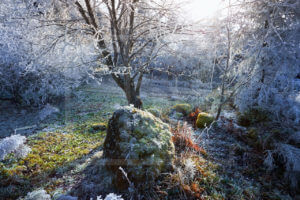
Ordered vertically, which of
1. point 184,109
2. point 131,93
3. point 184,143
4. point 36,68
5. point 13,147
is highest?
point 36,68

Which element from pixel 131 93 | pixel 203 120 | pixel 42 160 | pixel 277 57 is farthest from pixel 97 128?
pixel 277 57

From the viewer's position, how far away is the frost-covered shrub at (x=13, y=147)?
3.27 metres

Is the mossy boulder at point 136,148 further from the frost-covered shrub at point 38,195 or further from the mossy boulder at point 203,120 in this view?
the mossy boulder at point 203,120

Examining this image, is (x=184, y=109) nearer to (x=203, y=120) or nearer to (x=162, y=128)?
(x=203, y=120)

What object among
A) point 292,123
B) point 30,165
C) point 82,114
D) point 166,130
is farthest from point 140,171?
point 82,114

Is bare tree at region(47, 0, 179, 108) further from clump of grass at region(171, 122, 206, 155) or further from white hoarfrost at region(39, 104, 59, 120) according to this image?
white hoarfrost at region(39, 104, 59, 120)

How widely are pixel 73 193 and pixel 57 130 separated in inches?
136

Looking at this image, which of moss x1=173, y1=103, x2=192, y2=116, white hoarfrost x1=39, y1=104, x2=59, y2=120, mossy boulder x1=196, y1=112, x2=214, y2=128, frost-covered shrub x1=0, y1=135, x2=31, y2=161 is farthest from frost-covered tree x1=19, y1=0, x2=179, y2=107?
white hoarfrost x1=39, y1=104, x2=59, y2=120

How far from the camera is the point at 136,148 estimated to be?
2.59 metres

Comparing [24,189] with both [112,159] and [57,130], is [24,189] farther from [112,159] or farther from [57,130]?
[57,130]

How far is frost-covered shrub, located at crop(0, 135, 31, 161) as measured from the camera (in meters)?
3.27

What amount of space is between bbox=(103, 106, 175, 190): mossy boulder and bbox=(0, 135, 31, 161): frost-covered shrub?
2124mm

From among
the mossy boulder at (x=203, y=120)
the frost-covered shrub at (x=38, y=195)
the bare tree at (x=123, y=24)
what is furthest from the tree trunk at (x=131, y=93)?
the frost-covered shrub at (x=38, y=195)

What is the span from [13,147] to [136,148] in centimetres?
282
